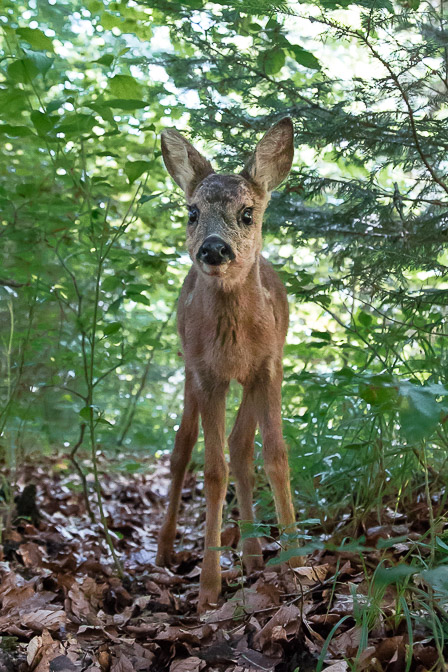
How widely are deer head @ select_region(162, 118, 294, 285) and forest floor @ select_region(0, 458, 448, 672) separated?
1.41 m

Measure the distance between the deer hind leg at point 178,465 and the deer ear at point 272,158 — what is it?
4.63 feet

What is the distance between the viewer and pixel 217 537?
333 centimetres

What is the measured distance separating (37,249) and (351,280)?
6.59ft

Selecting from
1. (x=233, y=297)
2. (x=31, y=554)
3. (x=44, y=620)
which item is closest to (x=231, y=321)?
(x=233, y=297)

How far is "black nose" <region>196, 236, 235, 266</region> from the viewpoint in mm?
2916

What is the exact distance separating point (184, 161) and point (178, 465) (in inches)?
78.6

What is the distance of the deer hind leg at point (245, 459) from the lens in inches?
148

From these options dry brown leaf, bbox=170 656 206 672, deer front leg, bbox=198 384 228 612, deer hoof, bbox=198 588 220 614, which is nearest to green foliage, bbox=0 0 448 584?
deer front leg, bbox=198 384 228 612

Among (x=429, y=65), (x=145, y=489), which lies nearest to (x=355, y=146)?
(x=429, y=65)

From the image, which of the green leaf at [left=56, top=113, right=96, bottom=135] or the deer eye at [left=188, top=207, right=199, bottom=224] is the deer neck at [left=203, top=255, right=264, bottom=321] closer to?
the deer eye at [left=188, top=207, right=199, bottom=224]

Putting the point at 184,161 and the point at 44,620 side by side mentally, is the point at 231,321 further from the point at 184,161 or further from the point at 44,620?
the point at 44,620

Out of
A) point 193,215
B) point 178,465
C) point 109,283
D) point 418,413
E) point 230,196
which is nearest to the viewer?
point 418,413

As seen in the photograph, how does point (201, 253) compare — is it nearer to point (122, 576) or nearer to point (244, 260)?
point (244, 260)

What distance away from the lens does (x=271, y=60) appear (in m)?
3.66
